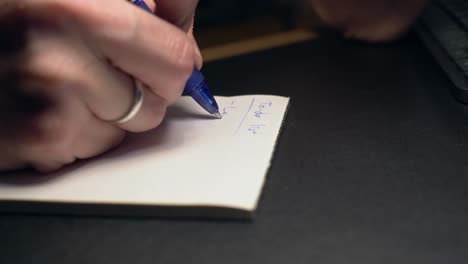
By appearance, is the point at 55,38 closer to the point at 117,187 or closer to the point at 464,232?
the point at 117,187

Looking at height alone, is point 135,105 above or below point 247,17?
above

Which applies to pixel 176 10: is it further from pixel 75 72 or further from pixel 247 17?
pixel 247 17

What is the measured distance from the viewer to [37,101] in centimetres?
36

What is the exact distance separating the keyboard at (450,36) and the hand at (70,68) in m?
0.32

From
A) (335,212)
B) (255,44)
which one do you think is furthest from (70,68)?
(255,44)

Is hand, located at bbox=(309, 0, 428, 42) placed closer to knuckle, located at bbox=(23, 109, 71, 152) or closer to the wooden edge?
the wooden edge

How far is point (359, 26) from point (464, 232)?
49 cm

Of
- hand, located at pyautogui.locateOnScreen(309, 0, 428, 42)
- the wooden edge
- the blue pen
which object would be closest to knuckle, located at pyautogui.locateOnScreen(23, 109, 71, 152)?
the blue pen

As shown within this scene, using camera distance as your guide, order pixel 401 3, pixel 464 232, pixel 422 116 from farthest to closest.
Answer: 1. pixel 401 3
2. pixel 422 116
3. pixel 464 232

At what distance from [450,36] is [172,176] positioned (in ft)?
1.47

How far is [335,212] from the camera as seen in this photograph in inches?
12.6

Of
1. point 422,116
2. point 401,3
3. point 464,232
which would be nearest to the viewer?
point 464,232

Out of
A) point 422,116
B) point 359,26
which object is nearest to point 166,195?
point 422,116

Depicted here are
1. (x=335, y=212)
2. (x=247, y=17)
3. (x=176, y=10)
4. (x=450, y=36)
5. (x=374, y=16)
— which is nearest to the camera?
(x=335, y=212)
